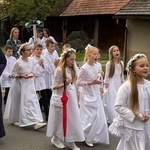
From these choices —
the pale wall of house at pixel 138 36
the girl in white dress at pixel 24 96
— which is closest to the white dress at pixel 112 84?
the girl in white dress at pixel 24 96

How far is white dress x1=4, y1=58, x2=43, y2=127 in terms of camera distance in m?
7.82

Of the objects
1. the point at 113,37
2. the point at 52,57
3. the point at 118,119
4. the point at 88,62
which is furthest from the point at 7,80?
the point at 113,37

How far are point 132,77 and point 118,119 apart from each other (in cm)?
56

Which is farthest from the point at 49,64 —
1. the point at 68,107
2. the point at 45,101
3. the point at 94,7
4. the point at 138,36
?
the point at 94,7

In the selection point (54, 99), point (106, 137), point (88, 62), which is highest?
point (88, 62)

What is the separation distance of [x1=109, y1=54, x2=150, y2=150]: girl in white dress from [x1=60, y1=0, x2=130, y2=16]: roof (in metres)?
21.8

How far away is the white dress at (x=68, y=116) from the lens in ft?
20.7

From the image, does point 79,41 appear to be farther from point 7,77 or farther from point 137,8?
point 7,77

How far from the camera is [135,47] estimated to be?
18.6m

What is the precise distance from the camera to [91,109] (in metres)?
6.91

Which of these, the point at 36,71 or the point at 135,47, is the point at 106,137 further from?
the point at 135,47

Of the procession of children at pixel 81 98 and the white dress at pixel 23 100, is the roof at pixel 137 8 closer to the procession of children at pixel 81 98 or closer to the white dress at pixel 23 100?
the procession of children at pixel 81 98

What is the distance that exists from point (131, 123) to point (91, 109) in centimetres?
226

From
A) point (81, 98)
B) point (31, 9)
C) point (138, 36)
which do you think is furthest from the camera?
point (31, 9)
